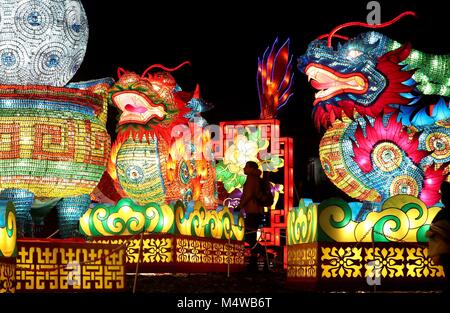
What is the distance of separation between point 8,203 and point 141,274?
3821mm

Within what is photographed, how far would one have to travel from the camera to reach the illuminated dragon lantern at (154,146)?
16.3 meters

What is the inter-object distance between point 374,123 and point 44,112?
467cm

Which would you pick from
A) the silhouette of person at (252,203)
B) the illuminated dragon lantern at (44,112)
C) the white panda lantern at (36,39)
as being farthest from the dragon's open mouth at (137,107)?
the white panda lantern at (36,39)

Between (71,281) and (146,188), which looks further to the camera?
(146,188)

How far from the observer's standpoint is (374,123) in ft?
42.5

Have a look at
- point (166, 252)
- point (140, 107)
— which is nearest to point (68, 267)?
point (166, 252)

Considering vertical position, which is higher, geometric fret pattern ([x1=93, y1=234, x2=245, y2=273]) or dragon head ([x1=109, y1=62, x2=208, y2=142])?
dragon head ([x1=109, y1=62, x2=208, y2=142])

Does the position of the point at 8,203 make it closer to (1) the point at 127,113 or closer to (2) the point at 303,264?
(2) the point at 303,264

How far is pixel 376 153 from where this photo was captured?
42.2ft

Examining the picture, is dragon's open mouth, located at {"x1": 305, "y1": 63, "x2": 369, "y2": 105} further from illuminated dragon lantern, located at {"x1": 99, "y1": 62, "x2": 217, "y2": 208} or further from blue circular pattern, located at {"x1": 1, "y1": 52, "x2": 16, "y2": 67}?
blue circular pattern, located at {"x1": 1, "y1": 52, "x2": 16, "y2": 67}

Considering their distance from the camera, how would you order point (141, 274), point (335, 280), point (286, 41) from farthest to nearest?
point (286, 41), point (141, 274), point (335, 280)

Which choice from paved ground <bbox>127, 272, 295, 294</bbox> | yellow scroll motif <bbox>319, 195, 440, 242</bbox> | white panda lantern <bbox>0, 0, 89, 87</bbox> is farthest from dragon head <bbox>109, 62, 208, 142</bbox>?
yellow scroll motif <bbox>319, 195, 440, 242</bbox>

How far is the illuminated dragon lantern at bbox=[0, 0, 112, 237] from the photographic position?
34.0 ft
